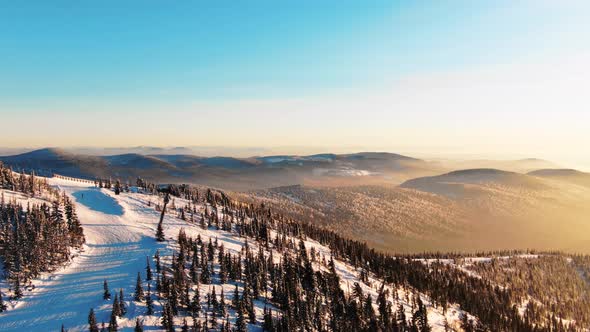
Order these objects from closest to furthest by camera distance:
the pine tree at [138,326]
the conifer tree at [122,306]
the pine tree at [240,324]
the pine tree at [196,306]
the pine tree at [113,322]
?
the pine tree at [113,322]
the pine tree at [138,326]
the conifer tree at [122,306]
the pine tree at [240,324]
the pine tree at [196,306]

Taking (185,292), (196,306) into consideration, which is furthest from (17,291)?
(196,306)

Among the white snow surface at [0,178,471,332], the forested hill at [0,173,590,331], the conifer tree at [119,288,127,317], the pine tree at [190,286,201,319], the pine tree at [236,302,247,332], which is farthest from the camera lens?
the pine tree at [190,286,201,319]

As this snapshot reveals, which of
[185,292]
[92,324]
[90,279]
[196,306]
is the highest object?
[92,324]

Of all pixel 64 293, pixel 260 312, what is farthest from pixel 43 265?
pixel 260 312

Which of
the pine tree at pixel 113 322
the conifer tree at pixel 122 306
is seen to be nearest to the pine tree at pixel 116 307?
the pine tree at pixel 113 322

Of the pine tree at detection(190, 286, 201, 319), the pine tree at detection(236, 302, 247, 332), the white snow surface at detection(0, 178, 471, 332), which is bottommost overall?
the pine tree at detection(236, 302, 247, 332)

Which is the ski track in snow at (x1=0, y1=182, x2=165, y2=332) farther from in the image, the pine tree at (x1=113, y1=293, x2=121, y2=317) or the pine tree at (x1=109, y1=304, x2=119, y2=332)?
the pine tree at (x1=109, y1=304, x2=119, y2=332)

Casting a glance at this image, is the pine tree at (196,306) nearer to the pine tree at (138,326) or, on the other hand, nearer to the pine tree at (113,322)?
the pine tree at (138,326)

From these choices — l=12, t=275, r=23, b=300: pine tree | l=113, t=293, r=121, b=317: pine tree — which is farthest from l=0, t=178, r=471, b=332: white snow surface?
l=113, t=293, r=121, b=317: pine tree

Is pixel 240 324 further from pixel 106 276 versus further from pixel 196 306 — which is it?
pixel 106 276
